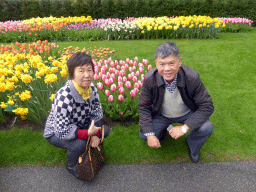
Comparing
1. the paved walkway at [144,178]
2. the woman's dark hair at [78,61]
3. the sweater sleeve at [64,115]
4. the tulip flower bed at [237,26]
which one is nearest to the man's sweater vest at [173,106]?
the paved walkway at [144,178]

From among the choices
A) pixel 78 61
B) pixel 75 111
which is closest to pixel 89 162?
pixel 75 111

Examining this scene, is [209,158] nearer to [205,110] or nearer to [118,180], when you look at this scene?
[205,110]

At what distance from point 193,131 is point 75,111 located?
1.33 m

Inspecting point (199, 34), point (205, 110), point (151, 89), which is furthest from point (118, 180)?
point (199, 34)

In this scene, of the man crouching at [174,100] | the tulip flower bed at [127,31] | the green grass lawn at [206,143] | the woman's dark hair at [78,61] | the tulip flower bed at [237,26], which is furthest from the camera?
the tulip flower bed at [237,26]

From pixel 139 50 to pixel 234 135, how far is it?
405 centimetres

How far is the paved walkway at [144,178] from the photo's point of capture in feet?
6.48

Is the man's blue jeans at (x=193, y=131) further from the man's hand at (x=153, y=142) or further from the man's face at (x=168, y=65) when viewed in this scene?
the man's face at (x=168, y=65)

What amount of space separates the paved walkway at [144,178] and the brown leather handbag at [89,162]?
164 mm

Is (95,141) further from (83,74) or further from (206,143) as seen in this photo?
(206,143)

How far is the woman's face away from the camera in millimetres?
1661

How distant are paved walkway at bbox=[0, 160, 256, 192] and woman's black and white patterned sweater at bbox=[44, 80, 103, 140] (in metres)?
0.56

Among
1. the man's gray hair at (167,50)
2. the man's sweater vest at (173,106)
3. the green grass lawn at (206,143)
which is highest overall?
the man's gray hair at (167,50)

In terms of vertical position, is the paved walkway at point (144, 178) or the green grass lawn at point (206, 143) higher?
the green grass lawn at point (206, 143)
